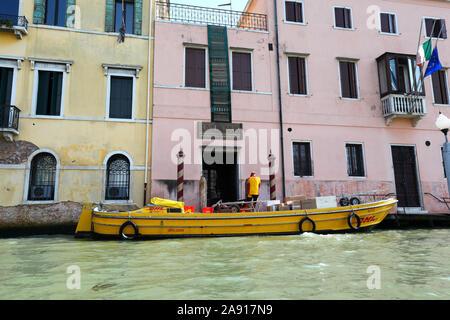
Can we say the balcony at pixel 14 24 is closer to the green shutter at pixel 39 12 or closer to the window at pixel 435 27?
the green shutter at pixel 39 12

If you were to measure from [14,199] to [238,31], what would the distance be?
413 inches

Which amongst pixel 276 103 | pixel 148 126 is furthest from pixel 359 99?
pixel 148 126

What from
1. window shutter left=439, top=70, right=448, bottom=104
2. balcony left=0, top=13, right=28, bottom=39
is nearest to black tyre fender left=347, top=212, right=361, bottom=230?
window shutter left=439, top=70, right=448, bottom=104

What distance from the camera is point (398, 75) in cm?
1385

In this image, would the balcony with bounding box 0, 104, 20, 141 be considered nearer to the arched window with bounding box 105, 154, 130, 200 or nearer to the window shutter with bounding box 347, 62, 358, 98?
the arched window with bounding box 105, 154, 130, 200

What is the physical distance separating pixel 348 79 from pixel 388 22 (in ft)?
Result: 12.3

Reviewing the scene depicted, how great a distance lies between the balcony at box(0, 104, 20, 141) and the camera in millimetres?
10523

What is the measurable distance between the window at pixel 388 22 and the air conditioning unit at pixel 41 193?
51.3 feet

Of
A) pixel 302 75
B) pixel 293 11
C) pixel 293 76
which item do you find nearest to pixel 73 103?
pixel 293 76

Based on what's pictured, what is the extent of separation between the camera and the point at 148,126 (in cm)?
1194

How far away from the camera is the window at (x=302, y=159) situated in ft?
42.6

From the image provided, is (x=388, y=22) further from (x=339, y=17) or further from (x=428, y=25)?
(x=339, y=17)

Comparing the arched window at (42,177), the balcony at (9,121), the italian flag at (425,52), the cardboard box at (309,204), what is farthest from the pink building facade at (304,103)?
the balcony at (9,121)
